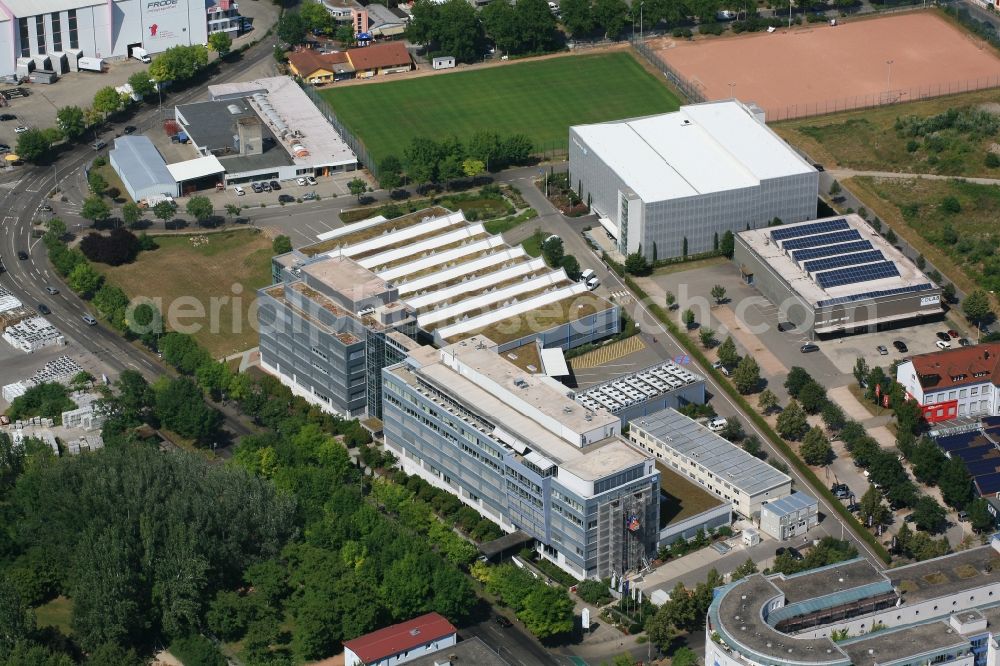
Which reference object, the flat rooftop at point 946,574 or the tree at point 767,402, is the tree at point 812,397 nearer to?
the tree at point 767,402

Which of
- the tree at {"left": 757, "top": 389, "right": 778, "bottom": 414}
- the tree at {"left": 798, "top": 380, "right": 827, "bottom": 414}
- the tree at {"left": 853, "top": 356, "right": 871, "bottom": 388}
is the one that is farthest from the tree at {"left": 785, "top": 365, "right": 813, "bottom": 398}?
the tree at {"left": 853, "top": 356, "right": 871, "bottom": 388}

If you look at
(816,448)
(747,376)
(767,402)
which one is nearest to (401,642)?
(816,448)

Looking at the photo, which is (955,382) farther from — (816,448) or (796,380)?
(816,448)

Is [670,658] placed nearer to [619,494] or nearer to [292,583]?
[619,494]

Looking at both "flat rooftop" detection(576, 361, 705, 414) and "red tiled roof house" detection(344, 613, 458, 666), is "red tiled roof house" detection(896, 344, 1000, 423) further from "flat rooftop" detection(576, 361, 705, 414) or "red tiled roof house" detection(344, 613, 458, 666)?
"red tiled roof house" detection(344, 613, 458, 666)

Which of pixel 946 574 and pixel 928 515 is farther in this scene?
pixel 928 515

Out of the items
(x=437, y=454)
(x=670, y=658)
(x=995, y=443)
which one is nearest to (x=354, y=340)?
(x=437, y=454)
